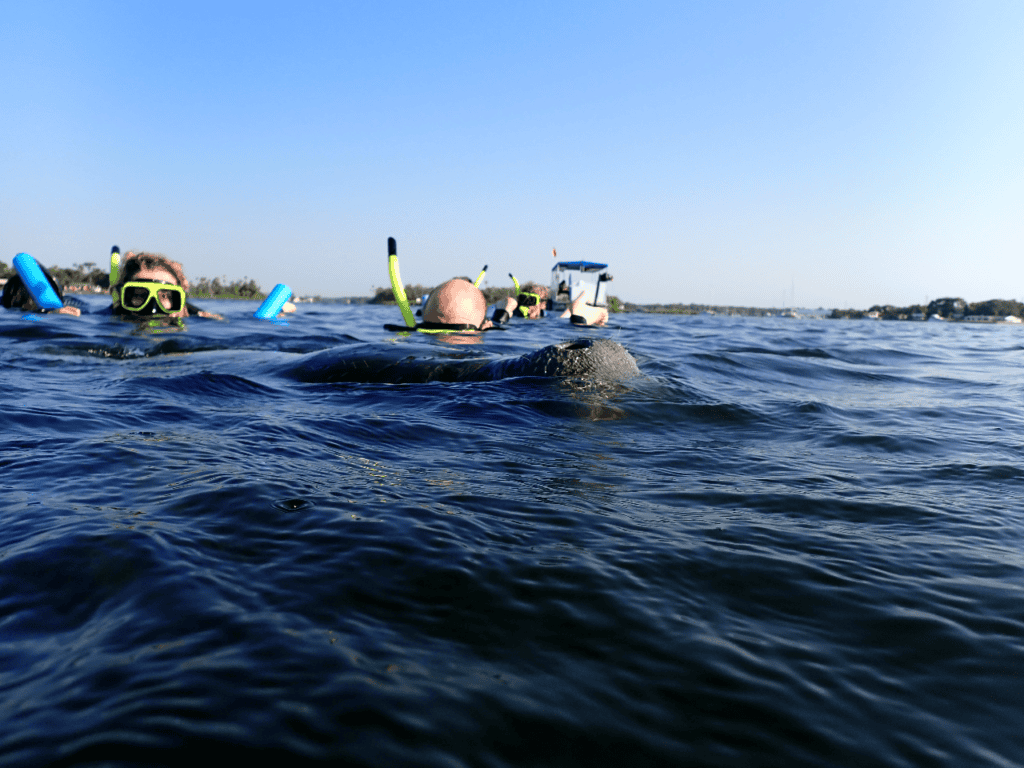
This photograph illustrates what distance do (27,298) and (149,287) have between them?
612cm

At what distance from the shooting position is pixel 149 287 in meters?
12.6

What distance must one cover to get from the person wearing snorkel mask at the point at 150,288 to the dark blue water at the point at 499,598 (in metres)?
9.65

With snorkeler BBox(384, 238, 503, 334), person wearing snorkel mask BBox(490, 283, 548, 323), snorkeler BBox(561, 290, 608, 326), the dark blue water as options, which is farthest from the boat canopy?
the dark blue water

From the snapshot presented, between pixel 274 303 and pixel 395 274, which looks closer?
pixel 395 274

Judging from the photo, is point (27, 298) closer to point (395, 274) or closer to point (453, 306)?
point (395, 274)

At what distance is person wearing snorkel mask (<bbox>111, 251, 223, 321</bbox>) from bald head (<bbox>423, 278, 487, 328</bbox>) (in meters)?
5.91

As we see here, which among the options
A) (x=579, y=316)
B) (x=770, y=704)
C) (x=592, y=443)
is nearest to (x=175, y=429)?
(x=592, y=443)

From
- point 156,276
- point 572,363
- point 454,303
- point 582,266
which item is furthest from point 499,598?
point 582,266

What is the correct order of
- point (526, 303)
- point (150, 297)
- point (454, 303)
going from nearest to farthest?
point (454, 303), point (150, 297), point (526, 303)

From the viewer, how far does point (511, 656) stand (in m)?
1.57

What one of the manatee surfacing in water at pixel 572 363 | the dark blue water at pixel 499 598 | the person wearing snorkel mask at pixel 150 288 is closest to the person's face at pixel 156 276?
the person wearing snorkel mask at pixel 150 288

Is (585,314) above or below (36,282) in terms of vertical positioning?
below

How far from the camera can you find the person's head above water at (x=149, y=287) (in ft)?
41.5

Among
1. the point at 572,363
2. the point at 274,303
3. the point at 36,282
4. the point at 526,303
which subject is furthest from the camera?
the point at 526,303
